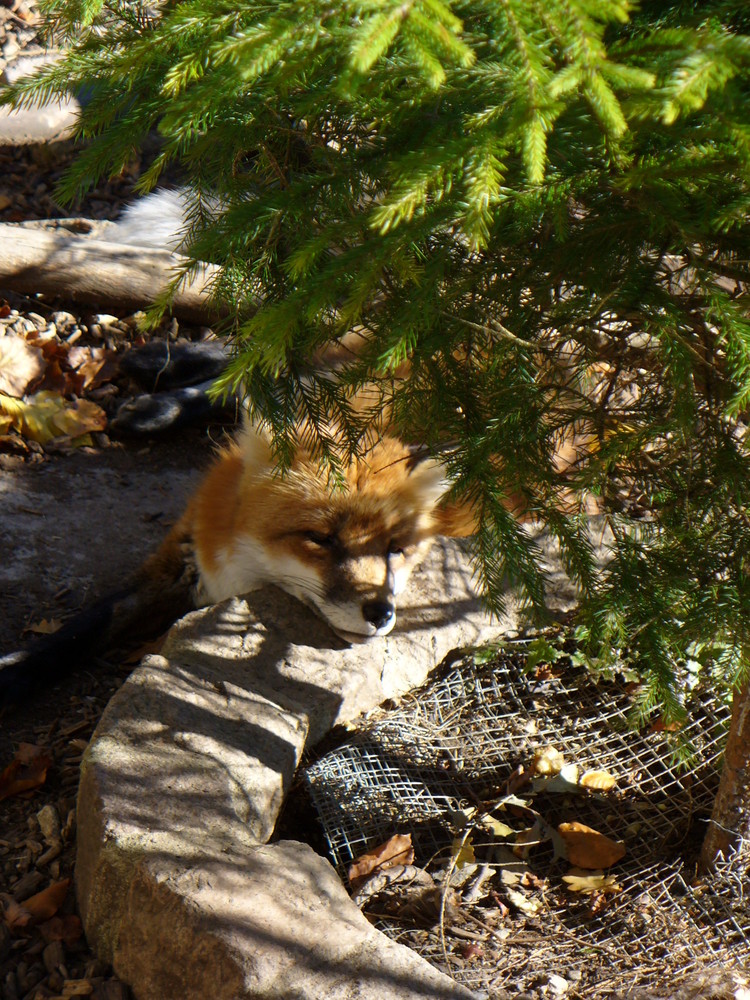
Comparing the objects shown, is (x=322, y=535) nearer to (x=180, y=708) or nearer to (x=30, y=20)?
(x=180, y=708)

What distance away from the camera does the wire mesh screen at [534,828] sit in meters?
2.21

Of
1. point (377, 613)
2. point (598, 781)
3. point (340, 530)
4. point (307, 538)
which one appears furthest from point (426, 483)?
point (598, 781)

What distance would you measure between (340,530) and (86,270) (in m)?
3.39

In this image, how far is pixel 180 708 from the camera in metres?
2.69

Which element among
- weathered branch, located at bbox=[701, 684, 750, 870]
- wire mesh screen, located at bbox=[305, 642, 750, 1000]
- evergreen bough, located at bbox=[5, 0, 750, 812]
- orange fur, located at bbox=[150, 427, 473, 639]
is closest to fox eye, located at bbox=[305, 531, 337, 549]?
orange fur, located at bbox=[150, 427, 473, 639]

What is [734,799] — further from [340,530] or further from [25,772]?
[25,772]

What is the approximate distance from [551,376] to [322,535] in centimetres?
149

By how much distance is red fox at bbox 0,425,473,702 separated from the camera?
3326mm

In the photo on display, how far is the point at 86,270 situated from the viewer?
5738 millimetres

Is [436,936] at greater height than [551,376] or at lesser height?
lesser

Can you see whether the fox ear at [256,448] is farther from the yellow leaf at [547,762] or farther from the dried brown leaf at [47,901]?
the dried brown leaf at [47,901]

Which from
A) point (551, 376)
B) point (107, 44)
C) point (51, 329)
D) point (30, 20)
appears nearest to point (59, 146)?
point (30, 20)

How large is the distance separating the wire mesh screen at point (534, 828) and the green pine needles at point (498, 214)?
685mm

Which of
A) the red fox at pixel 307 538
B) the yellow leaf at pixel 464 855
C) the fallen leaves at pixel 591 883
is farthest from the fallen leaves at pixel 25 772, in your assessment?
the fallen leaves at pixel 591 883
